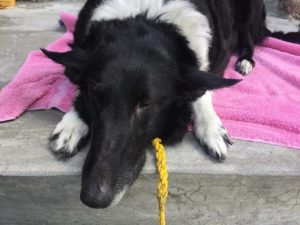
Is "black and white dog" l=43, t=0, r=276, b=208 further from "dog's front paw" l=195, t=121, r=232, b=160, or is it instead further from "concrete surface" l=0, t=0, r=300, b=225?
"concrete surface" l=0, t=0, r=300, b=225

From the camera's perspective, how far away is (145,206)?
274 cm

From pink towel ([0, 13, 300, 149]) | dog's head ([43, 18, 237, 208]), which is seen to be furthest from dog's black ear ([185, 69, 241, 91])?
pink towel ([0, 13, 300, 149])

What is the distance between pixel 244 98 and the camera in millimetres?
3361

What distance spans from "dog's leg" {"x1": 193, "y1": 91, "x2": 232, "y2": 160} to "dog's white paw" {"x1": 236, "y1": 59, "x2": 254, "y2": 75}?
40.0 inches

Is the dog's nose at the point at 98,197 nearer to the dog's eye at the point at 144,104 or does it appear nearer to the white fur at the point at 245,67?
the dog's eye at the point at 144,104

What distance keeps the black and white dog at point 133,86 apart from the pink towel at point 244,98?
0.83 ft

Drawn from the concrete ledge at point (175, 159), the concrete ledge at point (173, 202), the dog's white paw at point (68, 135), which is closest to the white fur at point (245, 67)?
the concrete ledge at point (175, 159)

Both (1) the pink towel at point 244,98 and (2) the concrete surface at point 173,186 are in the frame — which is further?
(1) the pink towel at point 244,98

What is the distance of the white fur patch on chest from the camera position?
2.75 m

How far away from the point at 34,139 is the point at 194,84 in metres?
1.07

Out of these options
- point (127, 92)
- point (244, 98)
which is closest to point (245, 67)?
point (244, 98)

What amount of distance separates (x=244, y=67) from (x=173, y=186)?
1690 millimetres

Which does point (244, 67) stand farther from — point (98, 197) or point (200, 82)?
point (98, 197)

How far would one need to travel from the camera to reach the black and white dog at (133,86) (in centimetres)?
227
